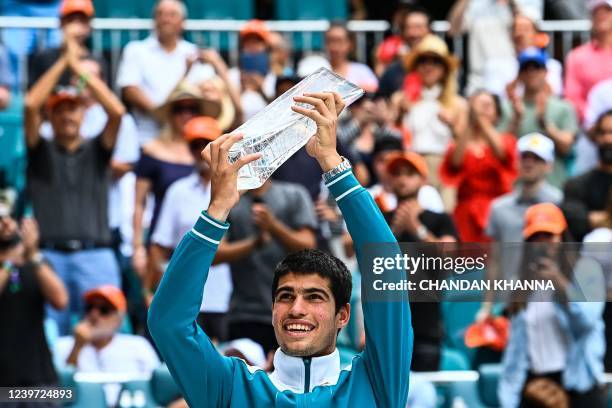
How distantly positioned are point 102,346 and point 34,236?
0.74 meters

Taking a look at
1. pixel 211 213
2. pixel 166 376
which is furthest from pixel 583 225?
pixel 211 213

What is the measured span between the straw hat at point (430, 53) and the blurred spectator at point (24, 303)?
3.68 m

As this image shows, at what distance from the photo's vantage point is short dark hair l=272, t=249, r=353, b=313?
169 inches

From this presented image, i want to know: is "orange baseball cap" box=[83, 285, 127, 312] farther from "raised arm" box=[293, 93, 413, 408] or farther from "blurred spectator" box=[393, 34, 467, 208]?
"raised arm" box=[293, 93, 413, 408]

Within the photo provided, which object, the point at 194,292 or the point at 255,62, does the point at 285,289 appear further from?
the point at 255,62

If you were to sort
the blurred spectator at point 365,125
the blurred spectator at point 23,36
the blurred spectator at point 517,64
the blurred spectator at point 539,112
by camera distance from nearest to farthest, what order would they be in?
the blurred spectator at point 539,112 → the blurred spectator at point 365,125 → the blurred spectator at point 517,64 → the blurred spectator at point 23,36

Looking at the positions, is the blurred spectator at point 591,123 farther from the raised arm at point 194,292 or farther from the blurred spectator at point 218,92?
the raised arm at point 194,292

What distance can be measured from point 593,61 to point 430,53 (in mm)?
1286

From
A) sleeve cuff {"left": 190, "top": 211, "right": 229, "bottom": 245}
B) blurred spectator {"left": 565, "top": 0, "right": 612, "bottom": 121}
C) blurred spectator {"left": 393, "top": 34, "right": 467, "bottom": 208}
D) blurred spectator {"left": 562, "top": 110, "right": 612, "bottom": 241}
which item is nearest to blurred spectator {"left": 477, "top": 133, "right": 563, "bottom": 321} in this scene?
blurred spectator {"left": 562, "top": 110, "right": 612, "bottom": 241}

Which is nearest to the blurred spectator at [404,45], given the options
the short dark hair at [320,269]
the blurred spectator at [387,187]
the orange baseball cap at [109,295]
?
the blurred spectator at [387,187]

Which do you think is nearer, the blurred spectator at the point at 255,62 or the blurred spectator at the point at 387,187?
the blurred spectator at the point at 387,187

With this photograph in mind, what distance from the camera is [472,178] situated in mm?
9891

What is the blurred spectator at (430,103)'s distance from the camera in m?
10.6

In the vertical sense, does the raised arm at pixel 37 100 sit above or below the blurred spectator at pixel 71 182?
above
